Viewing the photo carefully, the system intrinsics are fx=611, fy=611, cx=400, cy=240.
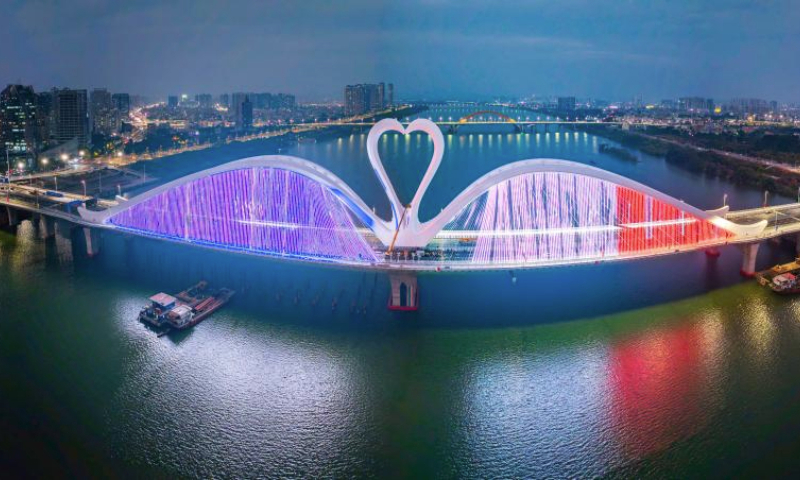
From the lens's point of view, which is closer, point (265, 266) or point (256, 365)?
point (256, 365)

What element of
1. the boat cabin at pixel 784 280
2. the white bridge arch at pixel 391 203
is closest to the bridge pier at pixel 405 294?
the white bridge arch at pixel 391 203

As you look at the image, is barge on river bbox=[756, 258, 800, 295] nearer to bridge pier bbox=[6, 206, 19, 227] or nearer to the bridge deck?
the bridge deck

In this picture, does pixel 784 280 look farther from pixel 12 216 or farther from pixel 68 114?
pixel 68 114

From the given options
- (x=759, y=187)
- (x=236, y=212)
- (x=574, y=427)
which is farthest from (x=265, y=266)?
(x=759, y=187)

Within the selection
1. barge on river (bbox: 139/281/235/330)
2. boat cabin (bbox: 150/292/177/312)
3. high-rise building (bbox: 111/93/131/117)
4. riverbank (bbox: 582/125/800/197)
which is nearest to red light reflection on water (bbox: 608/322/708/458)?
barge on river (bbox: 139/281/235/330)

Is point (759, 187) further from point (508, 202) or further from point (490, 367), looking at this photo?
point (490, 367)

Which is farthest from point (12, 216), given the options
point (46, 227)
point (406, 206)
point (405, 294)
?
point (405, 294)

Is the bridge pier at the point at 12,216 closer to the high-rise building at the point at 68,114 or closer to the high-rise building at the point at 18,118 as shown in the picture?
the high-rise building at the point at 18,118

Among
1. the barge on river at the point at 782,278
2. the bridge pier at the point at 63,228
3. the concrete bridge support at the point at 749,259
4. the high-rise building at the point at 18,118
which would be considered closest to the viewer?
the barge on river at the point at 782,278
